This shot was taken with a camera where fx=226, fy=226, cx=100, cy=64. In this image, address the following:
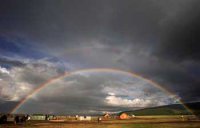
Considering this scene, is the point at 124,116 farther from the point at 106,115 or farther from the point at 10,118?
A: the point at 10,118

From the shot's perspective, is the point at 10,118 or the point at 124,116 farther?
the point at 124,116

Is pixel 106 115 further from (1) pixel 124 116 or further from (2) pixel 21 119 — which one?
(2) pixel 21 119

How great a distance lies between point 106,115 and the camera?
135875mm

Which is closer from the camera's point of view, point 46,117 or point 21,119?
point 21,119

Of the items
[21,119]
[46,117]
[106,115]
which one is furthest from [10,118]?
[106,115]

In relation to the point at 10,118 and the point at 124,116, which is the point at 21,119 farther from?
the point at 124,116

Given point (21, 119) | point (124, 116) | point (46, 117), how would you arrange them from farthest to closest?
point (124, 116), point (46, 117), point (21, 119)

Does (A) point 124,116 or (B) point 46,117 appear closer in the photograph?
(B) point 46,117

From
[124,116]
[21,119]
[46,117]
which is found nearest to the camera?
[21,119]

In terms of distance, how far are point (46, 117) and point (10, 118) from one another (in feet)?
115

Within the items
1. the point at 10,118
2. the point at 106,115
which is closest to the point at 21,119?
the point at 10,118

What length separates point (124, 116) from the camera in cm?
12950

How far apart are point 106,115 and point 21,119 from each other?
64397mm

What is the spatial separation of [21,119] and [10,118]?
6.85 metres
